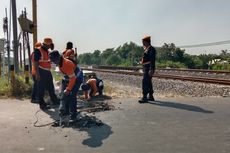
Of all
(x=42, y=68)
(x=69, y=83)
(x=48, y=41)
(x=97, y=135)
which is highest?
(x=48, y=41)

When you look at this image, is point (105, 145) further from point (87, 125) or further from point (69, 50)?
point (69, 50)

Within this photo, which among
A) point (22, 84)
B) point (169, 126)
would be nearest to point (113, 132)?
point (169, 126)

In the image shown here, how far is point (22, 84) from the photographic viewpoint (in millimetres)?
11789

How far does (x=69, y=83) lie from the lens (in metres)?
7.39

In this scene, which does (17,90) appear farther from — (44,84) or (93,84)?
(93,84)

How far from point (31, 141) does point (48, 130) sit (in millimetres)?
803

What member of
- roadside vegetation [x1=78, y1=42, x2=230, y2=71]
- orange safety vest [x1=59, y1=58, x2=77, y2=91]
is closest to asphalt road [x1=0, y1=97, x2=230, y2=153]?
orange safety vest [x1=59, y1=58, x2=77, y2=91]

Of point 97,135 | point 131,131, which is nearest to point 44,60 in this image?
point 97,135

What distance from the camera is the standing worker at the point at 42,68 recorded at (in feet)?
30.8

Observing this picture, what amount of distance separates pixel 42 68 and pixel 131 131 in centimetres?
383

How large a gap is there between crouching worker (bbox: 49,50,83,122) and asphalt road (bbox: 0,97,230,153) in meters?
0.52

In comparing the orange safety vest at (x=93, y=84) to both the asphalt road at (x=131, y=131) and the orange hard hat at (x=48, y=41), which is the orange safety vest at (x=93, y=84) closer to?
the asphalt road at (x=131, y=131)

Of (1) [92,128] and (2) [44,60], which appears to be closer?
(1) [92,128]

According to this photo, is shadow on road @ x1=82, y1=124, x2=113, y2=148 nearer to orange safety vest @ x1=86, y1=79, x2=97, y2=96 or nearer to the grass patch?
orange safety vest @ x1=86, y1=79, x2=97, y2=96
